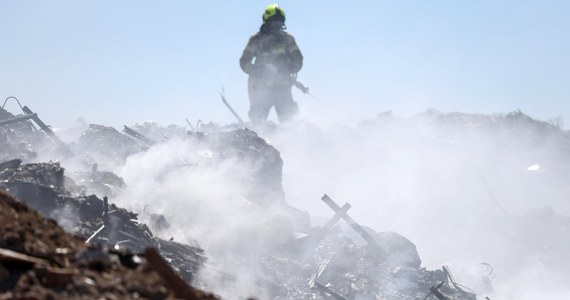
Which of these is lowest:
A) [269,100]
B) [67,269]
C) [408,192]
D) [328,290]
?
[67,269]

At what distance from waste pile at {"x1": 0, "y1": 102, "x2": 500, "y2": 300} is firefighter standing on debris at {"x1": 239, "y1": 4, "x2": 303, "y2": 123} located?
2232mm

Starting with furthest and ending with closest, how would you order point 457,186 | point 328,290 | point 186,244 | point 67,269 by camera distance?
point 457,186, point 328,290, point 186,244, point 67,269

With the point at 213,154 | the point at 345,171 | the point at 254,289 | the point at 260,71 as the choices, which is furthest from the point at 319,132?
the point at 254,289

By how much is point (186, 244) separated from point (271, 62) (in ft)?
20.6

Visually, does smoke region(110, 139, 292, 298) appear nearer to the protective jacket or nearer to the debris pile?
the protective jacket

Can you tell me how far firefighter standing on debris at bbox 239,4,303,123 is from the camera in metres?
13.5

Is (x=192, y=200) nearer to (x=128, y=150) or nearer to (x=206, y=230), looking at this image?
(x=206, y=230)

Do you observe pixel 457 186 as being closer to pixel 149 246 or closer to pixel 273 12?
pixel 273 12

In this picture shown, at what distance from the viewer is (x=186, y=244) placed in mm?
8188

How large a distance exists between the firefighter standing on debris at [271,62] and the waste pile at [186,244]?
7.32 feet

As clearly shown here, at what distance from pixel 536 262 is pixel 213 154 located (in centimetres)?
879

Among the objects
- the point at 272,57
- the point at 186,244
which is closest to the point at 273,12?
the point at 272,57

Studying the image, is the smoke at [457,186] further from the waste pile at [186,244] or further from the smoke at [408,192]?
the waste pile at [186,244]

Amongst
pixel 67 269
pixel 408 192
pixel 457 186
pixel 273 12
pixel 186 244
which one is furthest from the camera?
pixel 457 186
